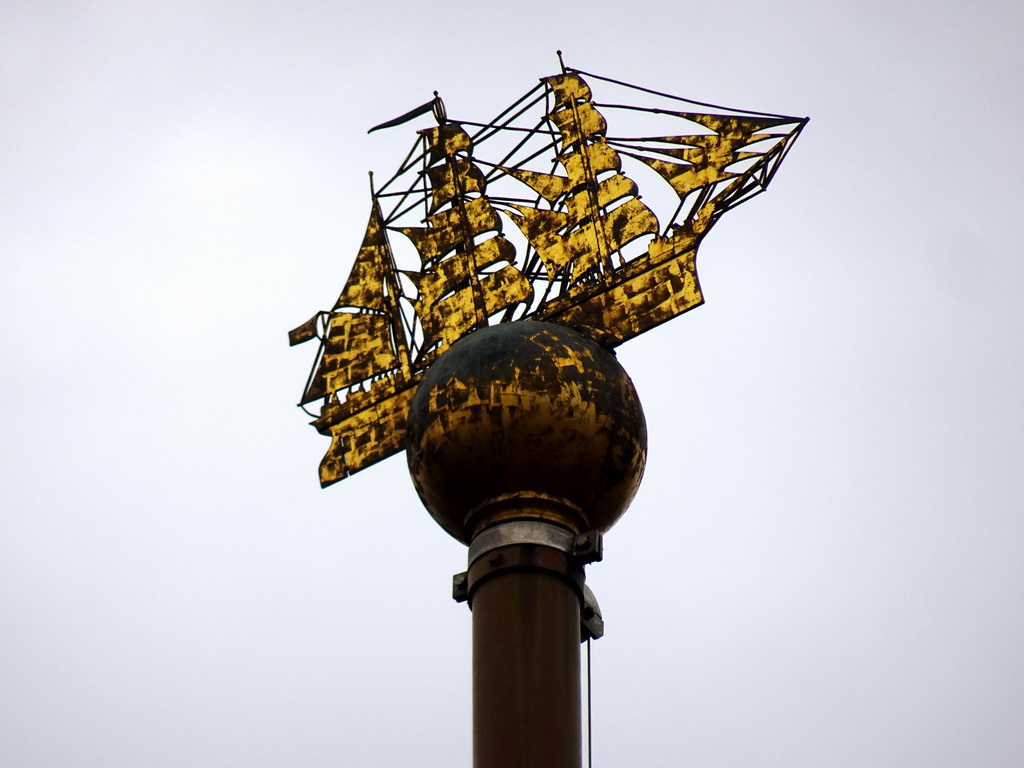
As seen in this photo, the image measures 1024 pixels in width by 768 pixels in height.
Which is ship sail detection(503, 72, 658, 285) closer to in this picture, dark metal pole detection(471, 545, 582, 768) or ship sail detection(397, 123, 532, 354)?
ship sail detection(397, 123, 532, 354)

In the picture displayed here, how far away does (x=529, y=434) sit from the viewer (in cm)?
992

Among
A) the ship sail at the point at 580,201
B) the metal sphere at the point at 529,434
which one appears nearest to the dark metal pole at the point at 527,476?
the metal sphere at the point at 529,434

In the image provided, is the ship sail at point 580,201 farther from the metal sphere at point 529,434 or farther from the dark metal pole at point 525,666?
the dark metal pole at point 525,666

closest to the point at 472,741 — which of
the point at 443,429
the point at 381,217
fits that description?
the point at 443,429

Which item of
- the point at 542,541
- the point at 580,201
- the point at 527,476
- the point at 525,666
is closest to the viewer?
the point at 525,666

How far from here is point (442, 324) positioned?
12.2 metres

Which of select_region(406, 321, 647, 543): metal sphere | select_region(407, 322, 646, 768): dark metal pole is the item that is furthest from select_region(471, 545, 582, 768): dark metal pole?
select_region(406, 321, 647, 543): metal sphere

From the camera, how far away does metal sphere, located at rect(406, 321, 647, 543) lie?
9945 mm

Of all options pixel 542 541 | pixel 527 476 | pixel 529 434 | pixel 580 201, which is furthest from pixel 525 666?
pixel 580 201

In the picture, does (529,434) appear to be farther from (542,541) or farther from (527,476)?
(542,541)

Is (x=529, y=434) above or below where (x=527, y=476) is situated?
above

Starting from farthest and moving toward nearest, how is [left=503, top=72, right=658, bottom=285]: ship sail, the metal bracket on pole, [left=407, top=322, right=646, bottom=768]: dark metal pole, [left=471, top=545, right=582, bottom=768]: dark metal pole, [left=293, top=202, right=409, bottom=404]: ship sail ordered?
[left=293, top=202, right=409, bottom=404]: ship sail → [left=503, top=72, right=658, bottom=285]: ship sail → the metal bracket on pole → [left=407, top=322, right=646, bottom=768]: dark metal pole → [left=471, top=545, right=582, bottom=768]: dark metal pole

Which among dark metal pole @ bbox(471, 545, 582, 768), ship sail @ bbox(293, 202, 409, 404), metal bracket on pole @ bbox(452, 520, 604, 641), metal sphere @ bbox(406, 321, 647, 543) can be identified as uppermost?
ship sail @ bbox(293, 202, 409, 404)

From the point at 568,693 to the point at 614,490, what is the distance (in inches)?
57.6
